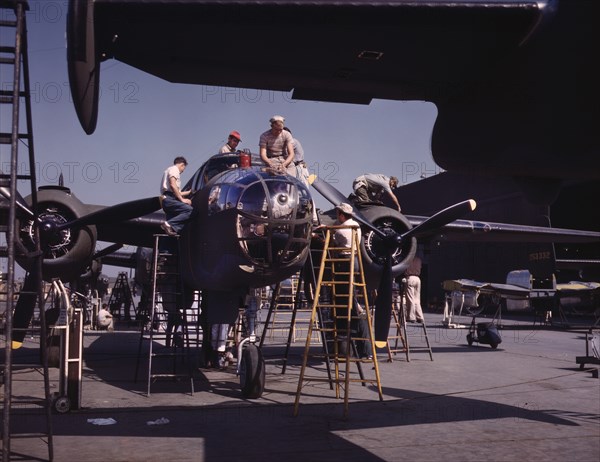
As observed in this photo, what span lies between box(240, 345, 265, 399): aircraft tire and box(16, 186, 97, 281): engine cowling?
4.48m

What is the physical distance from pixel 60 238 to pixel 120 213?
6.86 feet

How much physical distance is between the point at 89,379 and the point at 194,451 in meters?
6.02

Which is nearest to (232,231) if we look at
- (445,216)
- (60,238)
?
(445,216)

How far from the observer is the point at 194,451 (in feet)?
20.9

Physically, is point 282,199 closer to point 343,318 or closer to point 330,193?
point 343,318

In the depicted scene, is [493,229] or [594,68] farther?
[493,229]

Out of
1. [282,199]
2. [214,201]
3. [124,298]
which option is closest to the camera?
[282,199]

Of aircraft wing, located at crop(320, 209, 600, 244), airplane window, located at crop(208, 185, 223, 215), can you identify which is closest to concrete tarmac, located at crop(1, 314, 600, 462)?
airplane window, located at crop(208, 185, 223, 215)

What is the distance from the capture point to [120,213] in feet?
35.2

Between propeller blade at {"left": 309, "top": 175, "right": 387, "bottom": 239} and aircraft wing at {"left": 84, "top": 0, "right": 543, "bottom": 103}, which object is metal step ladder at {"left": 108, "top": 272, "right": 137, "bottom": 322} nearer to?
propeller blade at {"left": 309, "top": 175, "right": 387, "bottom": 239}

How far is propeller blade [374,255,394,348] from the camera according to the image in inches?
428

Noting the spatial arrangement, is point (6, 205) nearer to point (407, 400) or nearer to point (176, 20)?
point (176, 20)

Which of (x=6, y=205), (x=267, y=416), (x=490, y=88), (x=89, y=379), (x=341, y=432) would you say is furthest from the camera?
(x=89, y=379)

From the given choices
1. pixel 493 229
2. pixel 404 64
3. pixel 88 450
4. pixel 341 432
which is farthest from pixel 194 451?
pixel 493 229
